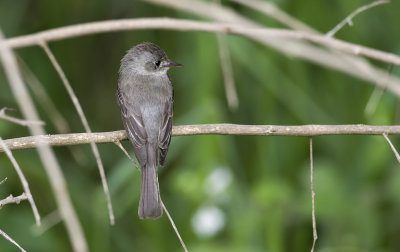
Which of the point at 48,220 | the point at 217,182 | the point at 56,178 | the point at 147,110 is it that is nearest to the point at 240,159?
the point at 217,182

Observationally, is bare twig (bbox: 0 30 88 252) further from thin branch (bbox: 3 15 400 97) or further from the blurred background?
the blurred background

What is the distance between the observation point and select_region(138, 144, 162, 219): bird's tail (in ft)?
13.9

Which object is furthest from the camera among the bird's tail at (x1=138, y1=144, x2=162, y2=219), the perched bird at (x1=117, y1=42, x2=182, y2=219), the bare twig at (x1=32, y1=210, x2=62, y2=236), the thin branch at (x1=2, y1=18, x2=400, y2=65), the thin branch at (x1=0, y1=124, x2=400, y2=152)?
the bare twig at (x1=32, y1=210, x2=62, y2=236)

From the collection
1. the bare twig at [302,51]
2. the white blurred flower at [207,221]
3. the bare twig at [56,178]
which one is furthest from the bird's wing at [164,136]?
the bare twig at [56,178]

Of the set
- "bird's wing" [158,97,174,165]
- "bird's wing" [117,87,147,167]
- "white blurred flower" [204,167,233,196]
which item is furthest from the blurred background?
"bird's wing" [117,87,147,167]

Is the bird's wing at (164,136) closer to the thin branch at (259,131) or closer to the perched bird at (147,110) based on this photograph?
the perched bird at (147,110)

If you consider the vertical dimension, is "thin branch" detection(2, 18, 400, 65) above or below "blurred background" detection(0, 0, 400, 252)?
below

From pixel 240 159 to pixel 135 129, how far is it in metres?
1.76

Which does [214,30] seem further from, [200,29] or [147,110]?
[147,110]

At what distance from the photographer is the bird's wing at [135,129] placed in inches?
188

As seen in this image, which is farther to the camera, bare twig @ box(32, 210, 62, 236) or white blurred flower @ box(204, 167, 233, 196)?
bare twig @ box(32, 210, 62, 236)

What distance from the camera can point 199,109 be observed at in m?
5.50

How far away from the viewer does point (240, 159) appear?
6383 millimetres

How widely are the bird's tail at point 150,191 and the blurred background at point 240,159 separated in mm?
406
